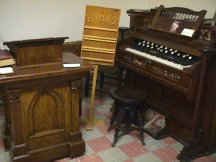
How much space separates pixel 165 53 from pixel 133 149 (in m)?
1.00

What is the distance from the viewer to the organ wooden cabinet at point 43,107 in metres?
2.09

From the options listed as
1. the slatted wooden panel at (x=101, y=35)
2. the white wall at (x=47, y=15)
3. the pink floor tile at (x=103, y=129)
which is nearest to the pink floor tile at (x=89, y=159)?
the pink floor tile at (x=103, y=129)

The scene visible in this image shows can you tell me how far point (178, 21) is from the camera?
2682 millimetres

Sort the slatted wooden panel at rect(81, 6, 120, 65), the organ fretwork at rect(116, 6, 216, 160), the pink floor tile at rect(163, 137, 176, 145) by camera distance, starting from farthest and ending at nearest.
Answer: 1. the slatted wooden panel at rect(81, 6, 120, 65)
2. the pink floor tile at rect(163, 137, 176, 145)
3. the organ fretwork at rect(116, 6, 216, 160)

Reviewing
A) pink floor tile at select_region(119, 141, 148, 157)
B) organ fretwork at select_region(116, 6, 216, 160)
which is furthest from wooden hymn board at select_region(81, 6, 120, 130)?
pink floor tile at select_region(119, 141, 148, 157)

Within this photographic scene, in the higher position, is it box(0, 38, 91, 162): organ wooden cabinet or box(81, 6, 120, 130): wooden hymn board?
box(81, 6, 120, 130): wooden hymn board

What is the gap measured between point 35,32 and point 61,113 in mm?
1785

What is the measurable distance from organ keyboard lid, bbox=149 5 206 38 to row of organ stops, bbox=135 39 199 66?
173mm

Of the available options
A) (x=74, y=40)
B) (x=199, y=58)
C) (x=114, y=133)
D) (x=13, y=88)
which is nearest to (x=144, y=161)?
(x=114, y=133)

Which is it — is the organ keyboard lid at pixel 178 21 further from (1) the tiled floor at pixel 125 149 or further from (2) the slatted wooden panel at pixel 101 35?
(1) the tiled floor at pixel 125 149

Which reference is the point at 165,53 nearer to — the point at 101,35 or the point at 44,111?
the point at 101,35

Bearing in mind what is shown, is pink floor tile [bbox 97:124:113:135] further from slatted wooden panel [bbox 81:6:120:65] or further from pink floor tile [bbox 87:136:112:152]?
slatted wooden panel [bbox 81:6:120:65]

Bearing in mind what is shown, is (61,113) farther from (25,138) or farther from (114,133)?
(114,133)

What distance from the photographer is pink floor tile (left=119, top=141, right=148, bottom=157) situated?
8.68 feet
